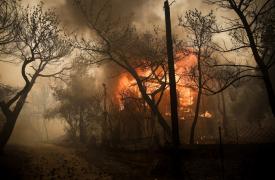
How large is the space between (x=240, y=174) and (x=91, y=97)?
36.9 meters

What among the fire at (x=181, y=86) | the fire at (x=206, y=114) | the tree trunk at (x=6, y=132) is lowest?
the tree trunk at (x=6, y=132)

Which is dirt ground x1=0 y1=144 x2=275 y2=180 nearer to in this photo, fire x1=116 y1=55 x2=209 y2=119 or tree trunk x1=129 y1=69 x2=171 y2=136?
tree trunk x1=129 y1=69 x2=171 y2=136

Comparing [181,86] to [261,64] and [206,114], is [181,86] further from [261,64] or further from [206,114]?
[261,64]

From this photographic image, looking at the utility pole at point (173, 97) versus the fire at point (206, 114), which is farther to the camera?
the fire at point (206, 114)

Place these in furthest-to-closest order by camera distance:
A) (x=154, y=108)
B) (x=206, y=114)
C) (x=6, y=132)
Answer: (x=206, y=114) → (x=154, y=108) → (x=6, y=132)

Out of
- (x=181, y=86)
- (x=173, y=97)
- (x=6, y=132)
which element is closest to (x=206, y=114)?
(x=181, y=86)

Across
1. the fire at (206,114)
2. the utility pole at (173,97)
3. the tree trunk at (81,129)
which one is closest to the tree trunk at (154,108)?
the utility pole at (173,97)

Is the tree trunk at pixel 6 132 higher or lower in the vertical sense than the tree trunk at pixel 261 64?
lower

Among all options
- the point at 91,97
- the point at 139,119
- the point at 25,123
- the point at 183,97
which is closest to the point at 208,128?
the point at 183,97

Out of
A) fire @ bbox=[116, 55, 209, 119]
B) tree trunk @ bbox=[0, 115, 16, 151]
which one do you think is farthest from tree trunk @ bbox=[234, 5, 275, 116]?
fire @ bbox=[116, 55, 209, 119]

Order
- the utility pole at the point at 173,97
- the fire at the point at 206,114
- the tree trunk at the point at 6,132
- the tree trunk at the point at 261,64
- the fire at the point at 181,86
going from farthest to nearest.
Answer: the fire at the point at 206,114
the fire at the point at 181,86
the tree trunk at the point at 6,132
the tree trunk at the point at 261,64
the utility pole at the point at 173,97

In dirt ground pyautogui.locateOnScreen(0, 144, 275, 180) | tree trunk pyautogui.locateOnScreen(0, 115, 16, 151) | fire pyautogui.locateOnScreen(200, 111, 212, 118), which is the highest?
fire pyautogui.locateOnScreen(200, 111, 212, 118)

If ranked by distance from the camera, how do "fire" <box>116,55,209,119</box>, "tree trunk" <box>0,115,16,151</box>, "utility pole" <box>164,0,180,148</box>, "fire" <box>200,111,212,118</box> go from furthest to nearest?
"fire" <box>200,111,212,118</box> < "fire" <box>116,55,209,119</box> < "tree trunk" <box>0,115,16,151</box> < "utility pole" <box>164,0,180,148</box>

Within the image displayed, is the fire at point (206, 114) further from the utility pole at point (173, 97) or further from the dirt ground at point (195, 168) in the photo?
the utility pole at point (173, 97)
